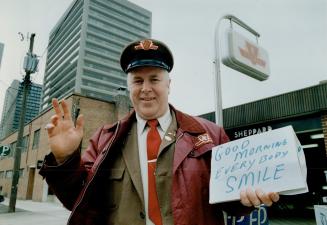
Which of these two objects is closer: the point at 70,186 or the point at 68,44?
the point at 70,186

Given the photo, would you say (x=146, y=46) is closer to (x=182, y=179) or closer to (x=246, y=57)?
(x=182, y=179)

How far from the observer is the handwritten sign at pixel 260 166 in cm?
136

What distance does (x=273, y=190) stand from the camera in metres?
1.36

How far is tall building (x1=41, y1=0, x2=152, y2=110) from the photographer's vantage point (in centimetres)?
9731

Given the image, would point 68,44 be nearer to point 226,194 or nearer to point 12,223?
point 12,223

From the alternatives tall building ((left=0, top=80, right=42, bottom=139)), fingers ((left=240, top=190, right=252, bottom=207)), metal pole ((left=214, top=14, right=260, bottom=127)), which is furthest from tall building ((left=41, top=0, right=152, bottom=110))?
fingers ((left=240, top=190, right=252, bottom=207))

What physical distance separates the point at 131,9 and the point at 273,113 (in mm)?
114888

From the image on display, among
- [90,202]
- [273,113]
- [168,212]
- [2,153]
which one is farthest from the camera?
[2,153]

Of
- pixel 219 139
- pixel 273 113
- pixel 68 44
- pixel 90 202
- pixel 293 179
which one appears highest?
pixel 68 44

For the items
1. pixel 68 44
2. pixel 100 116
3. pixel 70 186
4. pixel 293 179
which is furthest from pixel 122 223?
pixel 68 44

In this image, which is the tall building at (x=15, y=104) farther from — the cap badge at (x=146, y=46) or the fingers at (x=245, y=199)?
the fingers at (x=245, y=199)

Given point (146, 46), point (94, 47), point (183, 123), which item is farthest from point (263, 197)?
point (94, 47)

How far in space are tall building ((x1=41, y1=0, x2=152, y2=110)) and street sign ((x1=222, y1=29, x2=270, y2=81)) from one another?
90.4 m

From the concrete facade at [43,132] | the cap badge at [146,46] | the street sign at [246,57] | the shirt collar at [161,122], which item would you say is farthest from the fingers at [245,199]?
the concrete facade at [43,132]
